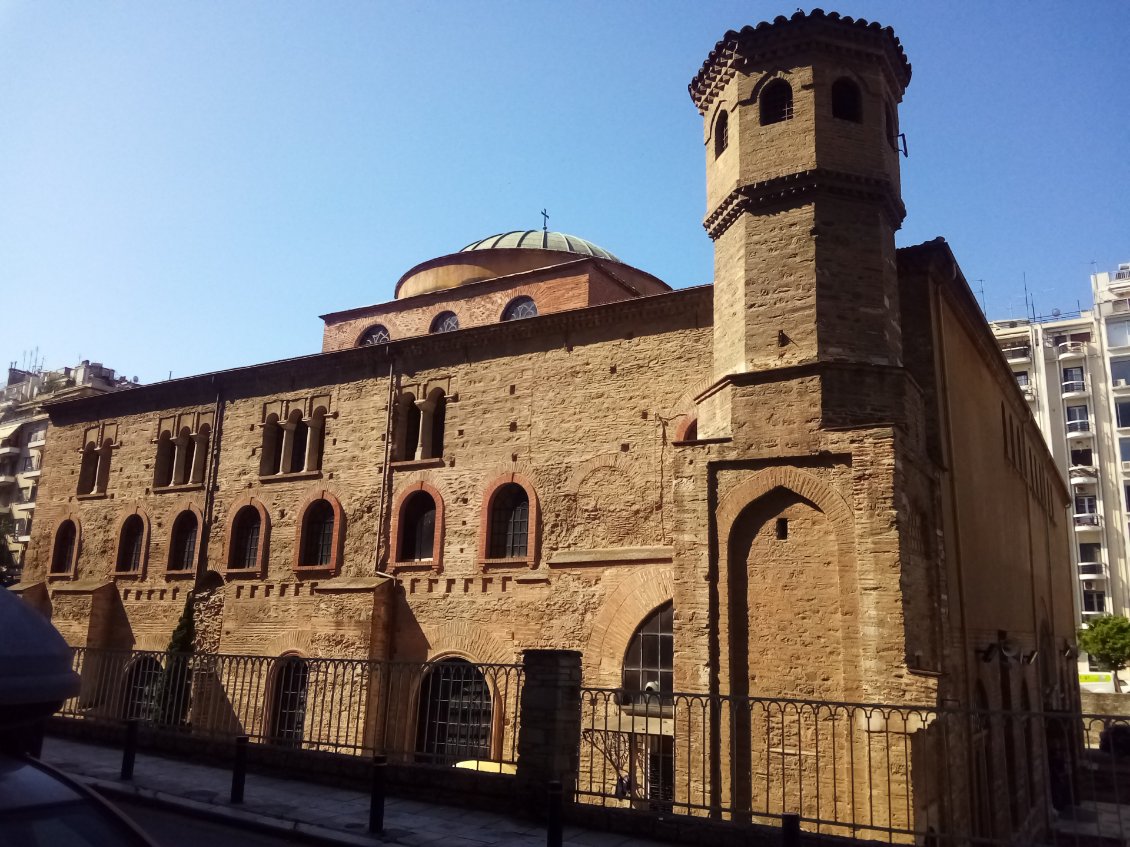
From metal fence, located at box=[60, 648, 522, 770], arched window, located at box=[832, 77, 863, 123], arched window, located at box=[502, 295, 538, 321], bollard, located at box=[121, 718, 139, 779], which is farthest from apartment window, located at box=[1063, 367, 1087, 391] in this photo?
bollard, located at box=[121, 718, 139, 779]

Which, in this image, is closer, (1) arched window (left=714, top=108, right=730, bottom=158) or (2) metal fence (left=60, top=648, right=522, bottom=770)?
(2) metal fence (left=60, top=648, right=522, bottom=770)

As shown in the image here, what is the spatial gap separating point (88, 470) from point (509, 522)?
1383cm

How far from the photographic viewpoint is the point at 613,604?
1434cm

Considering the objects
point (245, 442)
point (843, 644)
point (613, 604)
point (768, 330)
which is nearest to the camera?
point (843, 644)

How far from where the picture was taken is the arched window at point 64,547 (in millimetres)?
23062

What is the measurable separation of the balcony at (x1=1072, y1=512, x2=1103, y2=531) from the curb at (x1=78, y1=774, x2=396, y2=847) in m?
43.8

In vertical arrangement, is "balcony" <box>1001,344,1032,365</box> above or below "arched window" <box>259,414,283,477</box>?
above

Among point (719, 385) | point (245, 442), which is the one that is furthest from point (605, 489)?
point (245, 442)

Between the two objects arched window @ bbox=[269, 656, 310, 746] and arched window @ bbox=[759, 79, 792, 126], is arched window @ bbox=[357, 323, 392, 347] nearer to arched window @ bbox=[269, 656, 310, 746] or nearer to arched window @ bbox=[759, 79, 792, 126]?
arched window @ bbox=[269, 656, 310, 746]

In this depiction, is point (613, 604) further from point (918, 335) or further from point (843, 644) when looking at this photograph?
point (918, 335)

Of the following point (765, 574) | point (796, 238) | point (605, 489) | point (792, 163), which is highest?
point (792, 163)

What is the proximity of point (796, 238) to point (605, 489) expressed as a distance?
527 cm

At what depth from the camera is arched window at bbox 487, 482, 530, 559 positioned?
16203mm

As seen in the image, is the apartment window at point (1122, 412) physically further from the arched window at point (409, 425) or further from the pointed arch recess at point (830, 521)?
the pointed arch recess at point (830, 521)
